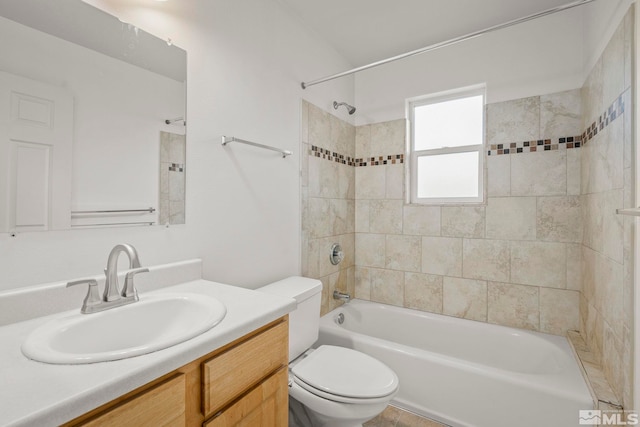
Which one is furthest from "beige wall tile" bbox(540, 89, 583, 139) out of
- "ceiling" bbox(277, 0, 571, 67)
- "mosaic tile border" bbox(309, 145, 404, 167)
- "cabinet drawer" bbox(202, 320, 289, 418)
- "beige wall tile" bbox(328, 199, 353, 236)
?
"cabinet drawer" bbox(202, 320, 289, 418)

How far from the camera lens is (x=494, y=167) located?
7.10ft

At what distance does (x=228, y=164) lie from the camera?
1550 millimetres

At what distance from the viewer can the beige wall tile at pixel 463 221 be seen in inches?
87.4

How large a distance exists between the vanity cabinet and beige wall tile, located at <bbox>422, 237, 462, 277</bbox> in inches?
65.4

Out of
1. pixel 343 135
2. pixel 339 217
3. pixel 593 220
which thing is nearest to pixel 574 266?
pixel 593 220

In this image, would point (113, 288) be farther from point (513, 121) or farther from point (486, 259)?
point (513, 121)

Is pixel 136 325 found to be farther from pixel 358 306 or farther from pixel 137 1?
pixel 358 306

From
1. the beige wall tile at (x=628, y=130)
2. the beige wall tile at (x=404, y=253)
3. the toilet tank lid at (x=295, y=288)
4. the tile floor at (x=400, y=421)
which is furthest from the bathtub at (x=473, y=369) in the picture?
the beige wall tile at (x=628, y=130)

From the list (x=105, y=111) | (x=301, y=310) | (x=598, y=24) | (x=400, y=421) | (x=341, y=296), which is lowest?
(x=400, y=421)

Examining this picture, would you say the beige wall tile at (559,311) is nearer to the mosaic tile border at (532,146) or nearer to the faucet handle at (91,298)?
the mosaic tile border at (532,146)

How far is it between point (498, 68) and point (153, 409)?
2688 millimetres

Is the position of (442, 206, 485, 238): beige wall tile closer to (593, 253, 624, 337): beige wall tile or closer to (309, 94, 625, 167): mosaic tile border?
(309, 94, 625, 167): mosaic tile border

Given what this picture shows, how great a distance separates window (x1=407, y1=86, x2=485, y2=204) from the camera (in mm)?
2340

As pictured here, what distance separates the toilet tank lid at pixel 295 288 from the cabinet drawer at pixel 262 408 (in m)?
0.54
